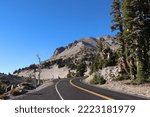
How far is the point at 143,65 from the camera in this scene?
141ft

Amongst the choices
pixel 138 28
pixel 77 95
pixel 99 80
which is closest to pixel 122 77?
pixel 99 80

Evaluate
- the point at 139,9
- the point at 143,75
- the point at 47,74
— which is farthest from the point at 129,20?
the point at 47,74

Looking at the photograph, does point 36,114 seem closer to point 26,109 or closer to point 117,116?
point 26,109

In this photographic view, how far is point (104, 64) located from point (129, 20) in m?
22.0

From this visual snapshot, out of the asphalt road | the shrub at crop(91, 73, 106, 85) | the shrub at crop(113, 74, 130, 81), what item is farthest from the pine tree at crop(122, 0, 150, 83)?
the asphalt road

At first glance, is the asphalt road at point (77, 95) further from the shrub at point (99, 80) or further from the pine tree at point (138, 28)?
the shrub at point (99, 80)

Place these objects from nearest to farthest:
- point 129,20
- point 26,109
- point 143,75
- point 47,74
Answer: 1. point 26,109
2. point 143,75
3. point 129,20
4. point 47,74

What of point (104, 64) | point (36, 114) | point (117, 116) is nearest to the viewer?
point (117, 116)

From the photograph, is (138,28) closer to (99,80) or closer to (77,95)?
(99,80)

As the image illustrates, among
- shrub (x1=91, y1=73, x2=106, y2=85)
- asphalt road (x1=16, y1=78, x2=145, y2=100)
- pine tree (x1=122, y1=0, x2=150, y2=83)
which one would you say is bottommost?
asphalt road (x1=16, y1=78, x2=145, y2=100)

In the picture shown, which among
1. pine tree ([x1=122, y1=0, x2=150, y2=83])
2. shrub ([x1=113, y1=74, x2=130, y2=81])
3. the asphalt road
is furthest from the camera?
shrub ([x1=113, y1=74, x2=130, y2=81])

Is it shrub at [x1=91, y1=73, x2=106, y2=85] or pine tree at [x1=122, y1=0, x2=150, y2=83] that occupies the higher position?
pine tree at [x1=122, y1=0, x2=150, y2=83]

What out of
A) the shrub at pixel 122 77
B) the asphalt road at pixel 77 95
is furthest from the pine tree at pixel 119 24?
the asphalt road at pixel 77 95

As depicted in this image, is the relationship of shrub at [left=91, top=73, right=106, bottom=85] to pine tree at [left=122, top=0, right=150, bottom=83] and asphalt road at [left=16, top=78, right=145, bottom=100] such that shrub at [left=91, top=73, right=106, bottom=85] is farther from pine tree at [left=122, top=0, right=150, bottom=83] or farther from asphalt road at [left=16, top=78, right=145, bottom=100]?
asphalt road at [left=16, top=78, right=145, bottom=100]
